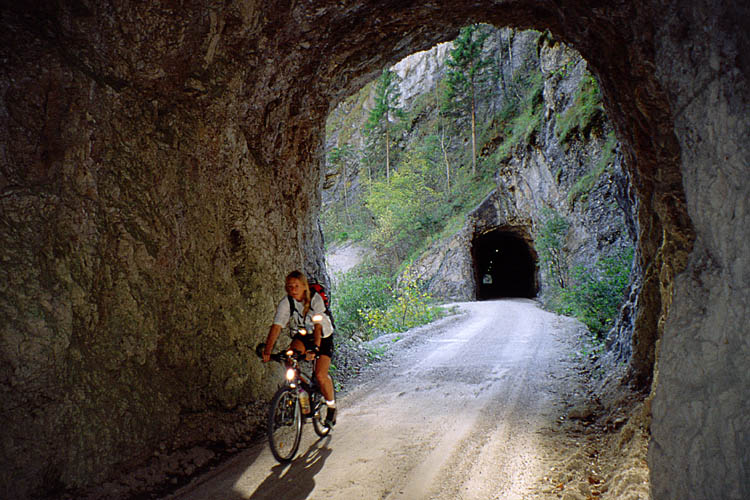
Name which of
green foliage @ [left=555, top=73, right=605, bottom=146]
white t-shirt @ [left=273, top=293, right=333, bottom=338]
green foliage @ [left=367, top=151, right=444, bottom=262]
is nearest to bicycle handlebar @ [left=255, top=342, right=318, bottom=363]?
white t-shirt @ [left=273, top=293, right=333, bottom=338]

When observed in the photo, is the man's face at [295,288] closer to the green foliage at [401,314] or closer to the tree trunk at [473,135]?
the green foliage at [401,314]

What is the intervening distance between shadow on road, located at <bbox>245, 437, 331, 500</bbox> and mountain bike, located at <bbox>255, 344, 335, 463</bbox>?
0.42ft

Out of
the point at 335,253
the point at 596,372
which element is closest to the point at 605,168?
the point at 596,372

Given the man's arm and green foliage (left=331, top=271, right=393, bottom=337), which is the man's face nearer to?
the man's arm

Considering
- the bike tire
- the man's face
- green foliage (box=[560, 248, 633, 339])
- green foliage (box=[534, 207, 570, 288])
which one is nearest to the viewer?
the man's face

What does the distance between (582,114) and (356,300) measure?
11.8 meters

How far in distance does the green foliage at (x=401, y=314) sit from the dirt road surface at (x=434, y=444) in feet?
13.7

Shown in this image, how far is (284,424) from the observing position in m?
4.02

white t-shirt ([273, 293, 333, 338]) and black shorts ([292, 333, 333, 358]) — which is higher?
white t-shirt ([273, 293, 333, 338])

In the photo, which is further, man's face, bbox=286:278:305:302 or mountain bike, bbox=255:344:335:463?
man's face, bbox=286:278:305:302

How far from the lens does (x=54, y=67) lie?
340 centimetres

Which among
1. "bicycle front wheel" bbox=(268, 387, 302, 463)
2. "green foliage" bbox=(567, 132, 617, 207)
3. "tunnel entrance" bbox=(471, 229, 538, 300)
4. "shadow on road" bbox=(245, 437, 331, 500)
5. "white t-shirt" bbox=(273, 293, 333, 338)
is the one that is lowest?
"tunnel entrance" bbox=(471, 229, 538, 300)

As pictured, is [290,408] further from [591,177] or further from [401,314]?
[591,177]

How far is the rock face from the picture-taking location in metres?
2.42
